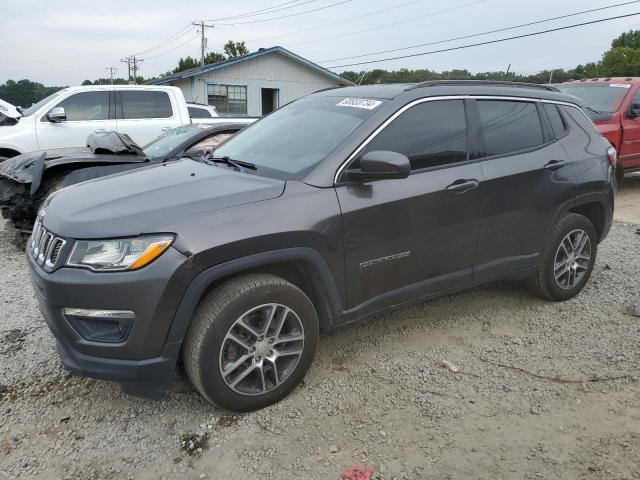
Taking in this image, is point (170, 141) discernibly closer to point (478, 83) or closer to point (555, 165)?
point (478, 83)

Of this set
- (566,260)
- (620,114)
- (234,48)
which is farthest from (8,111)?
(234,48)

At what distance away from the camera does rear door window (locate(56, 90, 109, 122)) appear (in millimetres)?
8547

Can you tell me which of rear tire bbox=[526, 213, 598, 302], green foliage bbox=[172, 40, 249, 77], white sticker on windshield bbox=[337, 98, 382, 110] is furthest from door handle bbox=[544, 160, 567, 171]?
green foliage bbox=[172, 40, 249, 77]

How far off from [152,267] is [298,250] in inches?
30.1

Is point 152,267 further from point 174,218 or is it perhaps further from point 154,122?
point 154,122

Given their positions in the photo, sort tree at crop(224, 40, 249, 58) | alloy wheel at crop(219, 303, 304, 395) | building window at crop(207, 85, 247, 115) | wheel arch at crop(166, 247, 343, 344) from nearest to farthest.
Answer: wheel arch at crop(166, 247, 343, 344) < alloy wheel at crop(219, 303, 304, 395) < building window at crop(207, 85, 247, 115) < tree at crop(224, 40, 249, 58)

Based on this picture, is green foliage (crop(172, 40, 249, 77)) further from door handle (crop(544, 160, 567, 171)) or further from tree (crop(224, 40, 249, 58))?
door handle (crop(544, 160, 567, 171))

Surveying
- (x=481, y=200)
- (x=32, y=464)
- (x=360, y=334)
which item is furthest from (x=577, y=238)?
(x=32, y=464)

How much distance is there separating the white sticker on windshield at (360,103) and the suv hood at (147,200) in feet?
2.73

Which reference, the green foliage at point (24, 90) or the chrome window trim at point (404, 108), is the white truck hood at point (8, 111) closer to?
the chrome window trim at point (404, 108)

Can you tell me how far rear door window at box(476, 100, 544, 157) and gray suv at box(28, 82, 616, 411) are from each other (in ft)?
0.05

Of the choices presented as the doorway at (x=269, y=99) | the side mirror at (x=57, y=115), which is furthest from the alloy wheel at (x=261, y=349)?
the doorway at (x=269, y=99)

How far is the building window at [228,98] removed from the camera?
24.7 m

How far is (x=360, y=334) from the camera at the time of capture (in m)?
3.81
